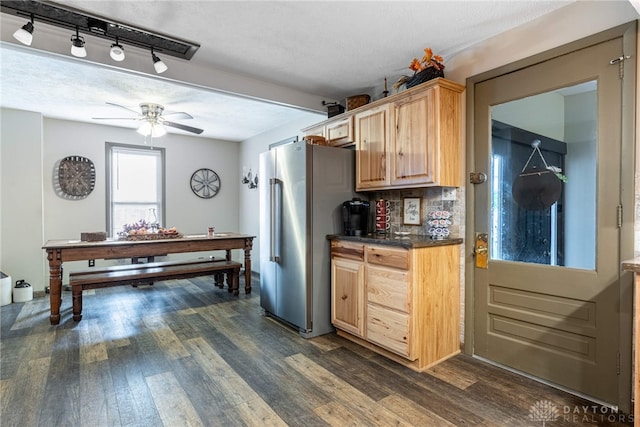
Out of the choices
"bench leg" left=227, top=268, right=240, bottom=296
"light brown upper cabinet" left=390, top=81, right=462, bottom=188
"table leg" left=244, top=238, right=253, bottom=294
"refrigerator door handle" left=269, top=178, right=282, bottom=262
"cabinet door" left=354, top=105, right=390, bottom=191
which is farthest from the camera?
"table leg" left=244, top=238, right=253, bottom=294

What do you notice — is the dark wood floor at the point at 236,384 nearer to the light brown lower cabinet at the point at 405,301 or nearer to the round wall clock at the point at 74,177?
the light brown lower cabinet at the point at 405,301

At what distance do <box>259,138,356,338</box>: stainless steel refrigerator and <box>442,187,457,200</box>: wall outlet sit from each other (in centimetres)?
90

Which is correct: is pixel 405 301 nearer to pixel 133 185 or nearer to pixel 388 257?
pixel 388 257

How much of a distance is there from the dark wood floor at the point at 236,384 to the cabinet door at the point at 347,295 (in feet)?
0.56

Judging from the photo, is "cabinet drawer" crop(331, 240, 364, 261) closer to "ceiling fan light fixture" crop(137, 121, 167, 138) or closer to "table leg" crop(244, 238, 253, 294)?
"table leg" crop(244, 238, 253, 294)

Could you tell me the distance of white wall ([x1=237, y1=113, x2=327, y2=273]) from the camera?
17.6ft

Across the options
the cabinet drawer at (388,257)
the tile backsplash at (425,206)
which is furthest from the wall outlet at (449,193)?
the cabinet drawer at (388,257)

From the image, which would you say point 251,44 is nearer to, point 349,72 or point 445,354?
point 349,72

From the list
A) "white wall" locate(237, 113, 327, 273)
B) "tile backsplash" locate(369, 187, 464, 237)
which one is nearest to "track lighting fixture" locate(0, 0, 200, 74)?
"tile backsplash" locate(369, 187, 464, 237)

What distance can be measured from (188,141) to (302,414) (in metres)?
5.41

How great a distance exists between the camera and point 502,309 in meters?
2.45

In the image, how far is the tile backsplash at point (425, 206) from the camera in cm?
271

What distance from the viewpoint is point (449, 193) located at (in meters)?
2.76

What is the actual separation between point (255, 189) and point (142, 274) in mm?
2601
